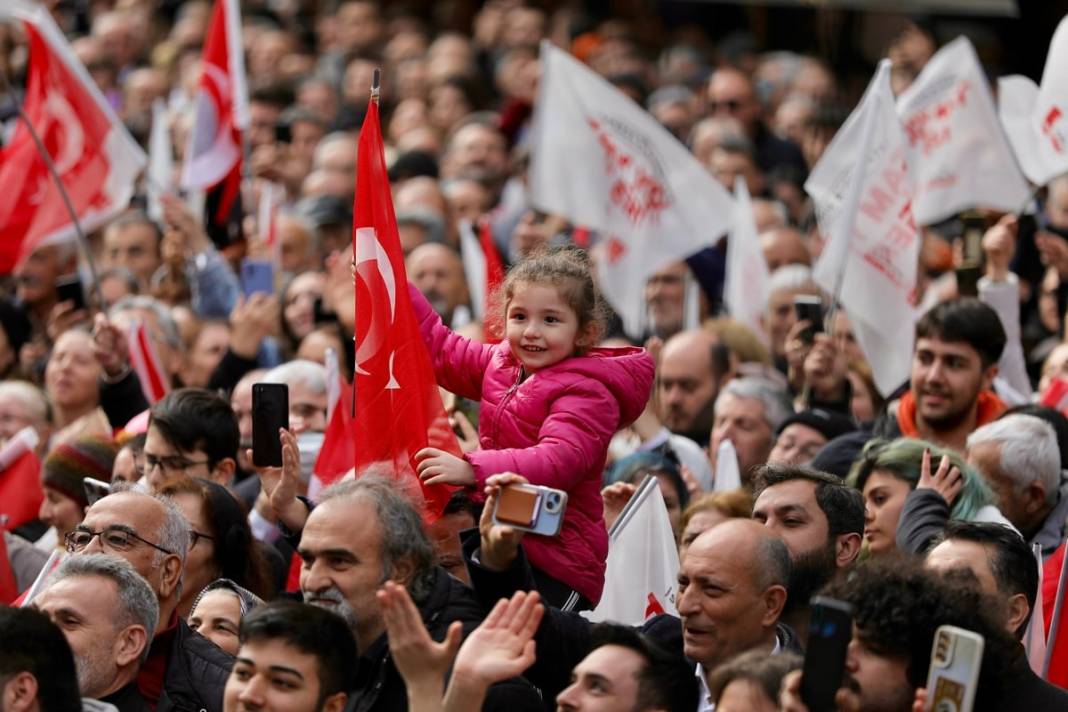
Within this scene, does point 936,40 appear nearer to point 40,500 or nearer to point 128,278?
point 128,278

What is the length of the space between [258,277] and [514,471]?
571cm

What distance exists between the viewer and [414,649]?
5.06m

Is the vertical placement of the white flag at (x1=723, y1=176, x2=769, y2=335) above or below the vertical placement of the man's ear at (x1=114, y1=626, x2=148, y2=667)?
below

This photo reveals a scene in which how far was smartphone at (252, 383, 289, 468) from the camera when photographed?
270 inches

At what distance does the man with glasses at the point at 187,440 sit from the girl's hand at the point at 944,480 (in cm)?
240

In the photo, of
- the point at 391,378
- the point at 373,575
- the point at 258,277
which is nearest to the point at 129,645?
the point at 373,575

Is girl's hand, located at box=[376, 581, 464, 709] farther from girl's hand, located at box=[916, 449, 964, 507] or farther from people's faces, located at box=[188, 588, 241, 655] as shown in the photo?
girl's hand, located at box=[916, 449, 964, 507]

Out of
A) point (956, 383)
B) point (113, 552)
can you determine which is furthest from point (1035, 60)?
point (113, 552)

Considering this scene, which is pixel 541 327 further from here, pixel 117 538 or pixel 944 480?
pixel 944 480

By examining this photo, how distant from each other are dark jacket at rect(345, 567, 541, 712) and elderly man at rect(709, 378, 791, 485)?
317 centimetres

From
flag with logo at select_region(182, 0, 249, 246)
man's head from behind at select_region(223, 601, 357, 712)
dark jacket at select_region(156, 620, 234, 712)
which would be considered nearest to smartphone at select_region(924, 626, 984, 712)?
man's head from behind at select_region(223, 601, 357, 712)

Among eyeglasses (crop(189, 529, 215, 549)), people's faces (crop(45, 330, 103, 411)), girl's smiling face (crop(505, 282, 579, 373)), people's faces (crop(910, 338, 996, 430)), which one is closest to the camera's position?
girl's smiling face (crop(505, 282, 579, 373))

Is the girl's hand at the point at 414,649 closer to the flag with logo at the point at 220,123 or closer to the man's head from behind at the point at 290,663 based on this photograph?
the man's head from behind at the point at 290,663

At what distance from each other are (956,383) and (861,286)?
4.03 feet
